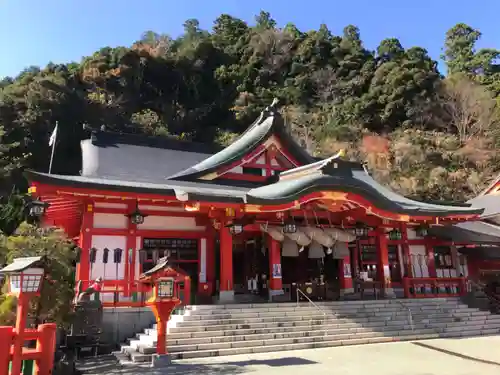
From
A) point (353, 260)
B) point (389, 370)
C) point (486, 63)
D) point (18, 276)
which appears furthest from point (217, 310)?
point (486, 63)

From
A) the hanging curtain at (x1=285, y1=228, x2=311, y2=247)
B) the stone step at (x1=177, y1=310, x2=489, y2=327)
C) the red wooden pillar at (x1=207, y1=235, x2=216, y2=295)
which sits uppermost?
the hanging curtain at (x1=285, y1=228, x2=311, y2=247)

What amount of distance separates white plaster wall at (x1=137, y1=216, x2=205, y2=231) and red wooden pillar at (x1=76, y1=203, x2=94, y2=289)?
58.0 inches

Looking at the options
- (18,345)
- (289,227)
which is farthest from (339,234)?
(18,345)

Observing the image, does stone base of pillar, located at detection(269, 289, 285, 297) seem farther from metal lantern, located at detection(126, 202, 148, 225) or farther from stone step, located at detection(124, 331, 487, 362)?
metal lantern, located at detection(126, 202, 148, 225)

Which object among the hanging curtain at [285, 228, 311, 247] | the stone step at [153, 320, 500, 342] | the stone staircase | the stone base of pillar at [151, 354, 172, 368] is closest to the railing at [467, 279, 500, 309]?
the stone staircase

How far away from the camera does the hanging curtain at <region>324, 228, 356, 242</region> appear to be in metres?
14.4

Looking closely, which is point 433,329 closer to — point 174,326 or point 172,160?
point 174,326

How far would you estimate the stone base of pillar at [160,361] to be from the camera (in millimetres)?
8477

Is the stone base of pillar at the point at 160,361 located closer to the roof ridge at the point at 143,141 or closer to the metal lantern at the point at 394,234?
the roof ridge at the point at 143,141

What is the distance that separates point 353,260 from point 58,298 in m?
11.0

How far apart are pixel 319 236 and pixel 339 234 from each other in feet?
2.84

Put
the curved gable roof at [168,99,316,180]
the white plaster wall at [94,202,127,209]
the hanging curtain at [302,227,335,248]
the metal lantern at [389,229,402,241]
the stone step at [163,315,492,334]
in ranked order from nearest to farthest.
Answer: the stone step at [163,315,492,334], the white plaster wall at [94,202,127,209], the hanging curtain at [302,227,335,248], the curved gable roof at [168,99,316,180], the metal lantern at [389,229,402,241]

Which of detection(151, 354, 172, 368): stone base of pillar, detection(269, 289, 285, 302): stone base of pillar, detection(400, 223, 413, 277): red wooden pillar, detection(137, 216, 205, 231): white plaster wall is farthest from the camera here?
detection(400, 223, 413, 277): red wooden pillar

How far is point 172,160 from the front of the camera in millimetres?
16828
